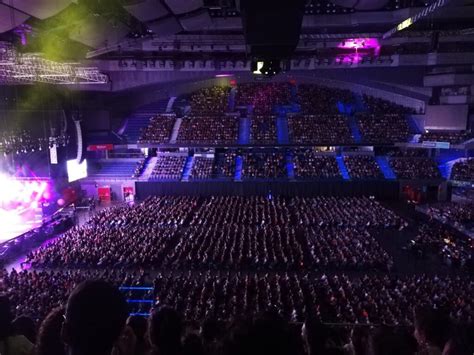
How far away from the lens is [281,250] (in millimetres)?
18141

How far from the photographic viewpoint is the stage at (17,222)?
886 inches

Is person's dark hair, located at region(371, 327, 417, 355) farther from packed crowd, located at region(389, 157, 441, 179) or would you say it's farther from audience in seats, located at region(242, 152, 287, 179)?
packed crowd, located at region(389, 157, 441, 179)

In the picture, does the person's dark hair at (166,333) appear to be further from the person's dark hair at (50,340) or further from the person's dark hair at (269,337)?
the person's dark hair at (269,337)

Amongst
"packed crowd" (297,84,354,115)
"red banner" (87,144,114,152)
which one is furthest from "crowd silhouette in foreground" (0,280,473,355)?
"packed crowd" (297,84,354,115)

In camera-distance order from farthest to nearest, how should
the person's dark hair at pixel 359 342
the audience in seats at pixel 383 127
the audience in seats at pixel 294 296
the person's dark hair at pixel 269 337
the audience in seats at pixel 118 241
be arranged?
the audience in seats at pixel 383 127
the audience in seats at pixel 118 241
the audience in seats at pixel 294 296
the person's dark hair at pixel 359 342
the person's dark hair at pixel 269 337

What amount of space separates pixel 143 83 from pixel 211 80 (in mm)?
9227

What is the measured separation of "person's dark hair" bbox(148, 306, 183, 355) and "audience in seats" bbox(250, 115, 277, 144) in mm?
32541

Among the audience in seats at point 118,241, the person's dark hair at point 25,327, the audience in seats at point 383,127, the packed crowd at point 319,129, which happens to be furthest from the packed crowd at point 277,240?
the person's dark hair at point 25,327

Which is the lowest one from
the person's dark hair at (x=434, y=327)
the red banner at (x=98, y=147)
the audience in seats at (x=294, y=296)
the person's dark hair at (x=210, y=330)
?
the audience in seats at (x=294, y=296)

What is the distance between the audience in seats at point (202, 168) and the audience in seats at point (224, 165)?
0.50 m

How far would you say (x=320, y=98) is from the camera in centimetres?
4091

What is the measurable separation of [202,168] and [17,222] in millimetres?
15141

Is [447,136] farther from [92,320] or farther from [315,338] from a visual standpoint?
[92,320]

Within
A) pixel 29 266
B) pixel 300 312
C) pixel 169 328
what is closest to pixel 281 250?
pixel 300 312
